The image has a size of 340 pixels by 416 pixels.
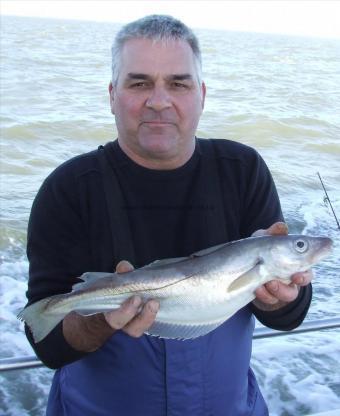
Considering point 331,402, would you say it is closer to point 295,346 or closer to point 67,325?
point 295,346

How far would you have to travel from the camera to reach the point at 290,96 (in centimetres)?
2212

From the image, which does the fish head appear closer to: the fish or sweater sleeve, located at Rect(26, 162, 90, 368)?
the fish

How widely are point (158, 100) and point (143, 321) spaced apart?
0.98 metres

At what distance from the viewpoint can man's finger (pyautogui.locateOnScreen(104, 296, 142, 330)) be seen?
6.93 ft

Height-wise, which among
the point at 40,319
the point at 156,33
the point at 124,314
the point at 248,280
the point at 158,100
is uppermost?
the point at 156,33

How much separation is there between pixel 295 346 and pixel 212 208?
318cm

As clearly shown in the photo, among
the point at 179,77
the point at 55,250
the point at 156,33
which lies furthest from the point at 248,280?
the point at 156,33

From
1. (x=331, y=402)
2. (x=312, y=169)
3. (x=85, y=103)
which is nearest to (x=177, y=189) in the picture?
(x=331, y=402)

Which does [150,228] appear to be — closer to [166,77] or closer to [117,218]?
[117,218]

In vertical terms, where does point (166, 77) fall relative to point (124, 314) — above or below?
above

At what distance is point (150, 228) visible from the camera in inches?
98.2

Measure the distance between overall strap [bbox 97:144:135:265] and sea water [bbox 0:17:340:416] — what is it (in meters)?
2.70

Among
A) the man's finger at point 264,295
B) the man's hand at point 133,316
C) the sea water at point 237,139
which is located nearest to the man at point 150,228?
the man's finger at point 264,295

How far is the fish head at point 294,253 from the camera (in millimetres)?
2211
